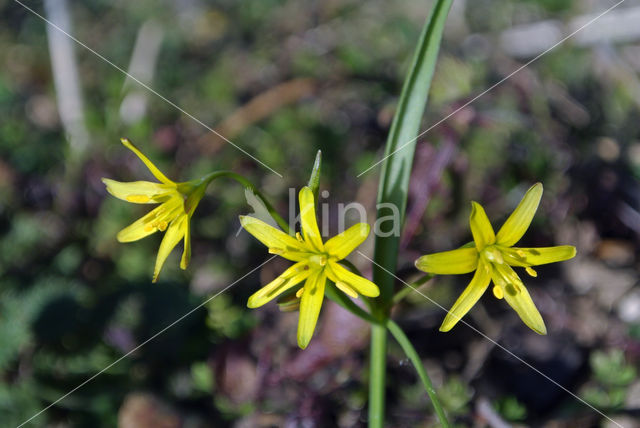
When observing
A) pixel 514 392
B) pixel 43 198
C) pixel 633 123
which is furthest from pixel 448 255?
pixel 43 198

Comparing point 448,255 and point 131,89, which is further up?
point 448,255

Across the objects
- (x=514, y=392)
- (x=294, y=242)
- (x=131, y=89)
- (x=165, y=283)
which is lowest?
(x=514, y=392)

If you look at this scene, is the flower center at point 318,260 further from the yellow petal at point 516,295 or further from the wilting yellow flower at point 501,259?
the yellow petal at point 516,295

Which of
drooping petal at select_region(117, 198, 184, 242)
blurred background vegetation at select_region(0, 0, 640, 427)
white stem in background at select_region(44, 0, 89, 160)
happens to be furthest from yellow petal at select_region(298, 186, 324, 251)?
white stem in background at select_region(44, 0, 89, 160)

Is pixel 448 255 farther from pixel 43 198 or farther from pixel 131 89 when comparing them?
pixel 131 89

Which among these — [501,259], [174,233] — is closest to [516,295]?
[501,259]

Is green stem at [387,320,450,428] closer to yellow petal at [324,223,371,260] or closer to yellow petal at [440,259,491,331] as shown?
yellow petal at [440,259,491,331]

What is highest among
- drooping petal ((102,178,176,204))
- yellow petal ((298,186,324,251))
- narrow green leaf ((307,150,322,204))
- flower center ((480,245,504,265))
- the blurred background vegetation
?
narrow green leaf ((307,150,322,204))
